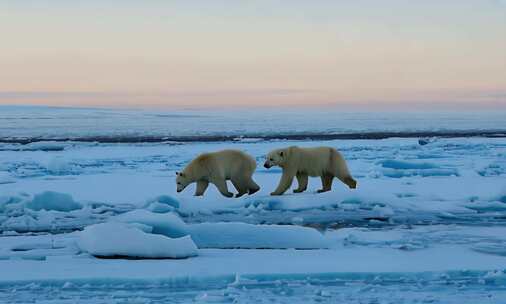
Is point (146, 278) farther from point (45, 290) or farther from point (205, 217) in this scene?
point (205, 217)

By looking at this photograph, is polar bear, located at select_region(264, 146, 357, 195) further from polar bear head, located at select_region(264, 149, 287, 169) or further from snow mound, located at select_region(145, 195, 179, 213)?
snow mound, located at select_region(145, 195, 179, 213)

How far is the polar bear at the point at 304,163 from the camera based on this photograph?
883cm

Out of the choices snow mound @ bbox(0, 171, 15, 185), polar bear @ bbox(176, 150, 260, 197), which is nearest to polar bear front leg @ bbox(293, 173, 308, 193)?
polar bear @ bbox(176, 150, 260, 197)

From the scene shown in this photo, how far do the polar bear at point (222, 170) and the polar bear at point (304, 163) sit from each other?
0.36m

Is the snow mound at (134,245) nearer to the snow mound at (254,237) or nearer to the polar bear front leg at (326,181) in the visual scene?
the snow mound at (254,237)

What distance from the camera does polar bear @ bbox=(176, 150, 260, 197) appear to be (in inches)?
350

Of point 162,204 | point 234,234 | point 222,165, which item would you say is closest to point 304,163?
point 222,165

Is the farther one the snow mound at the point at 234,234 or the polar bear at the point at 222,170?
the polar bear at the point at 222,170

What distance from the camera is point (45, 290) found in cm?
414

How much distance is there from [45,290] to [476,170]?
418 inches

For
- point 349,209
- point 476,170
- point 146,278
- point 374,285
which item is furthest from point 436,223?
point 476,170

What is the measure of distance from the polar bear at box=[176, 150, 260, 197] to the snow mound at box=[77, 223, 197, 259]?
3.86 metres

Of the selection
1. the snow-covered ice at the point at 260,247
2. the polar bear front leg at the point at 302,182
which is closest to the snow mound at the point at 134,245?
the snow-covered ice at the point at 260,247

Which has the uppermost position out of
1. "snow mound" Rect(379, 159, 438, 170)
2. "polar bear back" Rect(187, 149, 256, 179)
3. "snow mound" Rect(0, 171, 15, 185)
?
"polar bear back" Rect(187, 149, 256, 179)
